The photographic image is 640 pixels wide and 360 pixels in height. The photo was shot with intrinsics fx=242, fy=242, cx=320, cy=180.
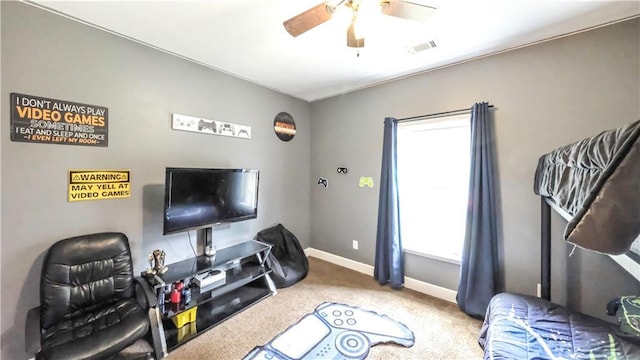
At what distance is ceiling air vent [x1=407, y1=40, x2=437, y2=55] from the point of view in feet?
7.07

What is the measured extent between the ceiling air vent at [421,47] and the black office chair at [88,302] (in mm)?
3004

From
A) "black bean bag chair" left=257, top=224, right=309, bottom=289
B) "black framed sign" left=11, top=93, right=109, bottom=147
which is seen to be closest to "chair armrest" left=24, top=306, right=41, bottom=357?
"black framed sign" left=11, top=93, right=109, bottom=147

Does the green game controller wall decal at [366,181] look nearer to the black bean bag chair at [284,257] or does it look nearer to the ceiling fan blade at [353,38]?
the black bean bag chair at [284,257]

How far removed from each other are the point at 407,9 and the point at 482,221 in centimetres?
194

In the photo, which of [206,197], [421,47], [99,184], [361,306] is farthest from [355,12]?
[361,306]

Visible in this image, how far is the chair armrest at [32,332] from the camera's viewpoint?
1.45 m

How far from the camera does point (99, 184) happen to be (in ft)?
6.48

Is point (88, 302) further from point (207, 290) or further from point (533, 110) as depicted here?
point (533, 110)

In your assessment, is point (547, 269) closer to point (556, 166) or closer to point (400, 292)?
point (556, 166)

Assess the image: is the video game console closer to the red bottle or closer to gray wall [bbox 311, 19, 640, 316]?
gray wall [bbox 311, 19, 640, 316]

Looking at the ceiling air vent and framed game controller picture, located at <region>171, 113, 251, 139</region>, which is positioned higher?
the ceiling air vent

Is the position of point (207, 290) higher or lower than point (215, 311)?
higher

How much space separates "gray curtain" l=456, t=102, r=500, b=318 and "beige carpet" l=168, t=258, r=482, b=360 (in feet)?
0.86

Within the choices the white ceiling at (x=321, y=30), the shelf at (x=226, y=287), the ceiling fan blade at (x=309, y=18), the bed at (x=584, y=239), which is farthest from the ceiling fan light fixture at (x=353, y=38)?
the shelf at (x=226, y=287)
